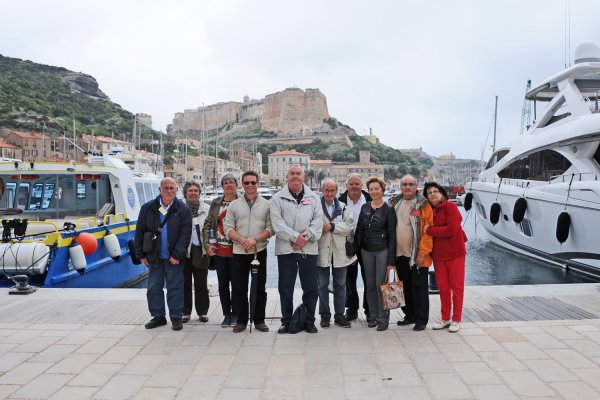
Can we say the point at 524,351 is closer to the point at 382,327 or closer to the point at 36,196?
the point at 382,327

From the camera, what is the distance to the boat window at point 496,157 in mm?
18812

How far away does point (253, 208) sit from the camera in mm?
5055

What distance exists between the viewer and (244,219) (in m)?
5.02

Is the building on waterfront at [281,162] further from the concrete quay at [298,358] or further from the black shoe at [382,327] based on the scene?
the black shoe at [382,327]

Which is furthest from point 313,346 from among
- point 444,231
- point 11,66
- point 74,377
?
point 11,66

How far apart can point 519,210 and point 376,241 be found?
1139cm

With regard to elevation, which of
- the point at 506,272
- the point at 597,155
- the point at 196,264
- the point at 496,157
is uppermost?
the point at 496,157

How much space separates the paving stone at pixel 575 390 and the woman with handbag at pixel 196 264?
3.60m

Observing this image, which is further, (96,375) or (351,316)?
(351,316)

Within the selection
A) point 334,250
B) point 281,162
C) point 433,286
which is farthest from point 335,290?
point 281,162

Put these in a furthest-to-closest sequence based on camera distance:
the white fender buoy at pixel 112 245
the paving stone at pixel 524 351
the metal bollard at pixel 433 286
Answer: the white fender buoy at pixel 112 245 → the metal bollard at pixel 433 286 → the paving stone at pixel 524 351

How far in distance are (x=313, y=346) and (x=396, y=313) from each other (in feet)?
5.28

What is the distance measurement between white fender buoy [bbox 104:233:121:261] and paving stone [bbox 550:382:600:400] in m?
8.78

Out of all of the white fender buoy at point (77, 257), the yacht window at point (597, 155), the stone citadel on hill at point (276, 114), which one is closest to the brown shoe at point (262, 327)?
the white fender buoy at point (77, 257)
